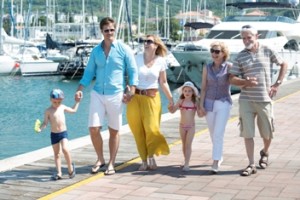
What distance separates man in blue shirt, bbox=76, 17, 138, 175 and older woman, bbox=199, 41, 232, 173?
0.85m

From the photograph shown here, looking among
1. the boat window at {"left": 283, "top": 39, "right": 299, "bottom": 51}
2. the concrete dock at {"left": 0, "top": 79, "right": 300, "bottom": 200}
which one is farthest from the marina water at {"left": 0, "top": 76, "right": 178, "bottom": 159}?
the concrete dock at {"left": 0, "top": 79, "right": 300, "bottom": 200}

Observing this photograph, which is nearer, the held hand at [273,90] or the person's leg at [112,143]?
the held hand at [273,90]

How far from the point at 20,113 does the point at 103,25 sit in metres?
19.2

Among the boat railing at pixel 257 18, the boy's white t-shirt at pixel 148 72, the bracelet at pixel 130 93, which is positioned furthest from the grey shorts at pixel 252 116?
the boat railing at pixel 257 18

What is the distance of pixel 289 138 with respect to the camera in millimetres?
10164

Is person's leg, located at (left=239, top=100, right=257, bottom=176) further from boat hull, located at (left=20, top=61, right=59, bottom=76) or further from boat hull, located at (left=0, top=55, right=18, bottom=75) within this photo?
boat hull, located at (left=0, top=55, right=18, bottom=75)

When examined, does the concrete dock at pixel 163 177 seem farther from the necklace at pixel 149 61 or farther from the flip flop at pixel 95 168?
Answer: the necklace at pixel 149 61

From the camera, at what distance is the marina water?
643 inches

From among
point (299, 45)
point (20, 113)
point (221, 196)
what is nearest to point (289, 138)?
point (221, 196)

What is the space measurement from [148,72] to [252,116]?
132 centimetres

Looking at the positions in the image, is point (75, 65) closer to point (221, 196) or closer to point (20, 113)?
point (20, 113)

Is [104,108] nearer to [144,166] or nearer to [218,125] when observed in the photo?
[144,166]

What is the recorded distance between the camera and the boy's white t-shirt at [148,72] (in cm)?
764

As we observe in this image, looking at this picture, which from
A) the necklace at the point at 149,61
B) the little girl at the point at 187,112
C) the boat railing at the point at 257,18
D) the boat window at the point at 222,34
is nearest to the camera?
the necklace at the point at 149,61
